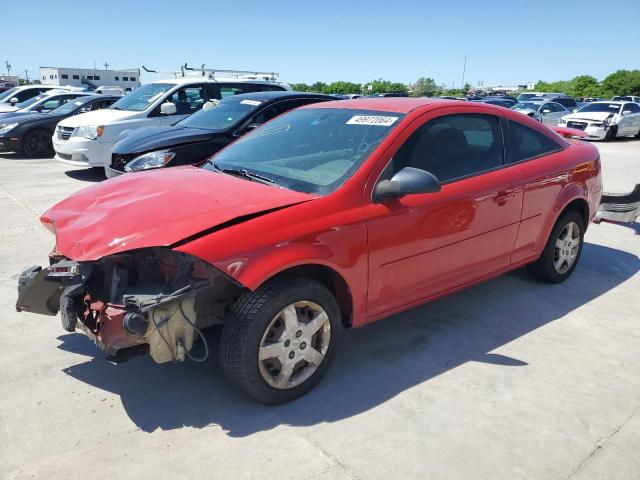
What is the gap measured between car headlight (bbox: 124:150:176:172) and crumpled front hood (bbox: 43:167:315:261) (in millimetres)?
3348

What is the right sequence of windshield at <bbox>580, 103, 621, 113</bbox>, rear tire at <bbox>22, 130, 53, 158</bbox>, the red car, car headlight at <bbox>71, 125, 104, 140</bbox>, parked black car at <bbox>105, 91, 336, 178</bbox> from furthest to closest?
windshield at <bbox>580, 103, 621, 113</bbox> → rear tire at <bbox>22, 130, 53, 158</bbox> → car headlight at <bbox>71, 125, 104, 140</bbox> → parked black car at <bbox>105, 91, 336, 178</bbox> → the red car

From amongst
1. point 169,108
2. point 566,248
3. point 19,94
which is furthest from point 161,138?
point 19,94

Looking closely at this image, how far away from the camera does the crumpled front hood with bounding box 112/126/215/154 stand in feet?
23.5

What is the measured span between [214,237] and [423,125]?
1666mm

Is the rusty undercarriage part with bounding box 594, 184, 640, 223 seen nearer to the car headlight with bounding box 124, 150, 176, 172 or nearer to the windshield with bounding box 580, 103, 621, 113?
the car headlight with bounding box 124, 150, 176, 172

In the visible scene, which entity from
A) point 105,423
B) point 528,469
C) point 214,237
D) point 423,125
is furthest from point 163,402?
point 423,125

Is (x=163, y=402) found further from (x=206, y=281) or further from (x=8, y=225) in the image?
(x=8, y=225)

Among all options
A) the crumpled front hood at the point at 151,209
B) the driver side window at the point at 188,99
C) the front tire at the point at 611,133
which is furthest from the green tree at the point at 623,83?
the crumpled front hood at the point at 151,209

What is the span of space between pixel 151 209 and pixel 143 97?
8176mm

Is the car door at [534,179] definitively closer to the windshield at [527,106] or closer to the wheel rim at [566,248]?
the wheel rim at [566,248]

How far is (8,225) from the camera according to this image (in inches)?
254

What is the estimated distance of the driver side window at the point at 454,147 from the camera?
11.3 feet

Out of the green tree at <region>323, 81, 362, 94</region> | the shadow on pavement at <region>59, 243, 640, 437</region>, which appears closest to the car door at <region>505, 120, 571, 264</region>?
the shadow on pavement at <region>59, 243, 640, 437</region>

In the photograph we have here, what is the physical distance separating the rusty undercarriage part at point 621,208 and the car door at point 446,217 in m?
2.82
